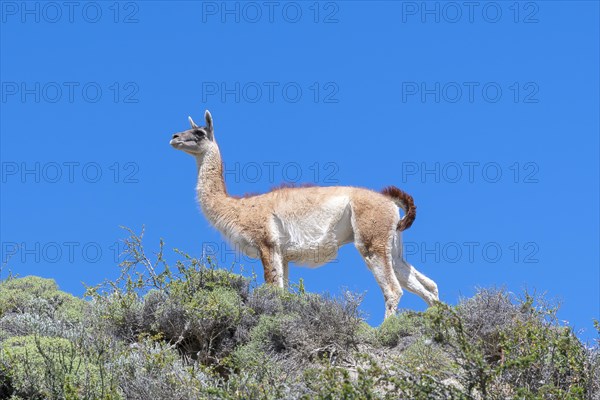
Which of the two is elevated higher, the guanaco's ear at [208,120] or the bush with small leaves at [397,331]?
the guanaco's ear at [208,120]

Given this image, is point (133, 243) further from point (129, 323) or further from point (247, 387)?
point (247, 387)

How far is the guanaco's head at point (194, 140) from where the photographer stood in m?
17.0

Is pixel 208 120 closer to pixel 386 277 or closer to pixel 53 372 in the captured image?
pixel 386 277

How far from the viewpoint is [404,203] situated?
51.8 ft

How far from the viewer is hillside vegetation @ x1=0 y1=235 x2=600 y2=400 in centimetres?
816

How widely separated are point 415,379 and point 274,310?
480 cm

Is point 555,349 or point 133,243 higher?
point 133,243

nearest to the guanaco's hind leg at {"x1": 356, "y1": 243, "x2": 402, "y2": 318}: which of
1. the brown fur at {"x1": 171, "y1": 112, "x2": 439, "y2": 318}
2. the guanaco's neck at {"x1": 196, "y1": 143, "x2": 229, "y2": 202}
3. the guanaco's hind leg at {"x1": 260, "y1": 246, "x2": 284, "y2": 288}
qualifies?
the brown fur at {"x1": 171, "y1": 112, "x2": 439, "y2": 318}

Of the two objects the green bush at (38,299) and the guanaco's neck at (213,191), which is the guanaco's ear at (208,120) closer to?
the guanaco's neck at (213,191)

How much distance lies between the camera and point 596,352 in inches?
378

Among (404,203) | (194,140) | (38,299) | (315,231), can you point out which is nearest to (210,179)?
(194,140)

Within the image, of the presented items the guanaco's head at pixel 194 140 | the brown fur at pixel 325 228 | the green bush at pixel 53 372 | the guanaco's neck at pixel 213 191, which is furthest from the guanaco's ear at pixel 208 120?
the green bush at pixel 53 372

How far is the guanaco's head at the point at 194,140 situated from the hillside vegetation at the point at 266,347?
363 cm

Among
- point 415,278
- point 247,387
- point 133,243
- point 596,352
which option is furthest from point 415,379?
point 415,278
